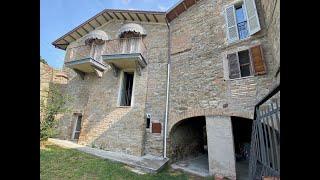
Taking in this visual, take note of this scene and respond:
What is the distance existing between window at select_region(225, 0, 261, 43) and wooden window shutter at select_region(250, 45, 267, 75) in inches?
29.5

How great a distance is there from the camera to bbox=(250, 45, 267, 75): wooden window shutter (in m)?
7.22

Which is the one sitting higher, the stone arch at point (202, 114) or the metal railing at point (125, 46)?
the metal railing at point (125, 46)

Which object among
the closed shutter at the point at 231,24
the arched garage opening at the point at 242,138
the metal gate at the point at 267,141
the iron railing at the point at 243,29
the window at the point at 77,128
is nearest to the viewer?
the metal gate at the point at 267,141

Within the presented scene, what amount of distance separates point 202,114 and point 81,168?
4.97m

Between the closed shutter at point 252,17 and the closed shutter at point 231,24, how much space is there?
56 cm

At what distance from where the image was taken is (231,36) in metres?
8.48

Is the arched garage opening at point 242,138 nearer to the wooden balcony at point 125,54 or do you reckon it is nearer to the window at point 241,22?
the window at point 241,22

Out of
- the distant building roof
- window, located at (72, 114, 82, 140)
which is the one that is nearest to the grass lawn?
window, located at (72, 114, 82, 140)

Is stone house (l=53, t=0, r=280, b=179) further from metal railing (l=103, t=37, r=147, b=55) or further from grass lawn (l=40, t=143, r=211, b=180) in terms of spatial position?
grass lawn (l=40, t=143, r=211, b=180)

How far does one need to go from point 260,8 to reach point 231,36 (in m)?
1.49

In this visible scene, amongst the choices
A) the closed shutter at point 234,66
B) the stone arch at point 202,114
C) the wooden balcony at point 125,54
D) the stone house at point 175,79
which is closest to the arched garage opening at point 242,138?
the stone house at point 175,79

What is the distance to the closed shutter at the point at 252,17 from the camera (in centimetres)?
768
